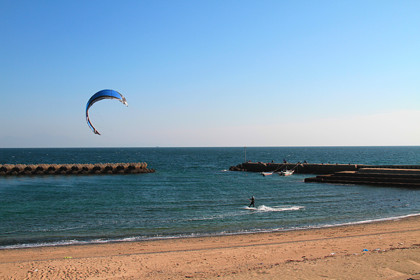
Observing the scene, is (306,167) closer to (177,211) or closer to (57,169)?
(177,211)

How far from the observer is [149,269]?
1448cm

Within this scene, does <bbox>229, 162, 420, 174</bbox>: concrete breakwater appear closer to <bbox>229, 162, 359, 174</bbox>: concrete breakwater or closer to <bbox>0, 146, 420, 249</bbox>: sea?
<bbox>229, 162, 359, 174</bbox>: concrete breakwater

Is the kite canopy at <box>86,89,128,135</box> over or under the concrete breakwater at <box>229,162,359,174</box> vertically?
over

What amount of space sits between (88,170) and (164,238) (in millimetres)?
52508

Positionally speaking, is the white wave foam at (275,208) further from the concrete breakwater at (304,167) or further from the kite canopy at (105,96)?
the concrete breakwater at (304,167)

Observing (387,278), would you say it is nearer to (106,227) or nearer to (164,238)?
(164,238)

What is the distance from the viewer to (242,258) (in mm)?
15828

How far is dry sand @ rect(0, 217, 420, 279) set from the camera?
516 inches

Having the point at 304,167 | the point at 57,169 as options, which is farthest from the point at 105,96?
the point at 304,167

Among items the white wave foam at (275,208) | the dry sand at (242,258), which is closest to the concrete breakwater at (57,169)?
the white wave foam at (275,208)

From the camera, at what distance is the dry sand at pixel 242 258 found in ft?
43.0

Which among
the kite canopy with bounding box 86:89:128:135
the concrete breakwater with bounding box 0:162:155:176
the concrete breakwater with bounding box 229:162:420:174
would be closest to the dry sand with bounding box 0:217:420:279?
the kite canopy with bounding box 86:89:128:135

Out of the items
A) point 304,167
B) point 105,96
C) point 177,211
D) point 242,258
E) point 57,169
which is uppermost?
point 105,96

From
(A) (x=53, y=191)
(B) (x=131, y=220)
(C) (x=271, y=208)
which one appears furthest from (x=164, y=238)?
(A) (x=53, y=191)
